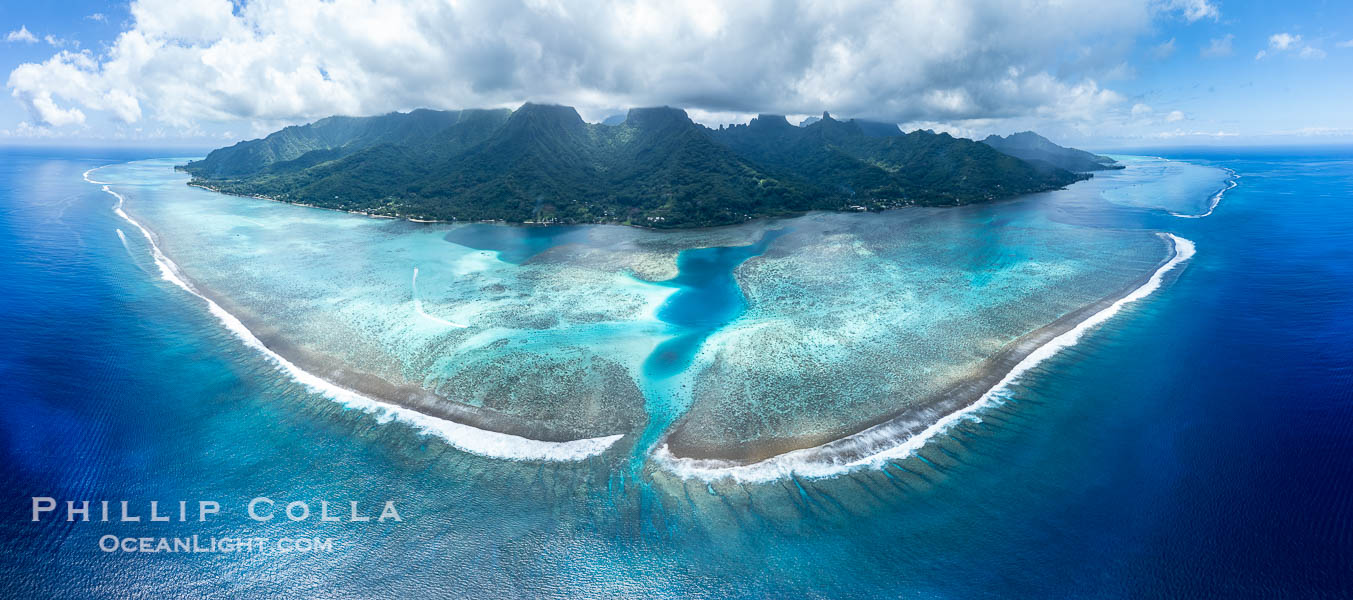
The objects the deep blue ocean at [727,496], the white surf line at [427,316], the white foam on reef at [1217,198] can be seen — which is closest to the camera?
the deep blue ocean at [727,496]

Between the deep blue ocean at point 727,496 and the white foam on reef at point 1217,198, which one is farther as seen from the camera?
the white foam on reef at point 1217,198

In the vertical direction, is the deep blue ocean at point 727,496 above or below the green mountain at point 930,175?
below

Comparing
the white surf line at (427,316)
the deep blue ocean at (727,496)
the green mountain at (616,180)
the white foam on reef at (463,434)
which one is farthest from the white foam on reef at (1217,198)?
the white surf line at (427,316)

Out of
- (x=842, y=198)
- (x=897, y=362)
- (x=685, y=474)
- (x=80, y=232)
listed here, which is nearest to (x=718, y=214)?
(x=842, y=198)

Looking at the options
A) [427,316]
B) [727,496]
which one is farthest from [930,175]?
[727,496]

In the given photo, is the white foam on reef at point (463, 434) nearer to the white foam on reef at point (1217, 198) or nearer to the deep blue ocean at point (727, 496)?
the deep blue ocean at point (727, 496)

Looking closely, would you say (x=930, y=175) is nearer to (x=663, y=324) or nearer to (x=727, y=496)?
(x=663, y=324)

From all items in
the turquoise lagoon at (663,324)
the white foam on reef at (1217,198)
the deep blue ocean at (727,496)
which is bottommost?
the deep blue ocean at (727,496)

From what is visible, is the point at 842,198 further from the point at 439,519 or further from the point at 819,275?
the point at 439,519
